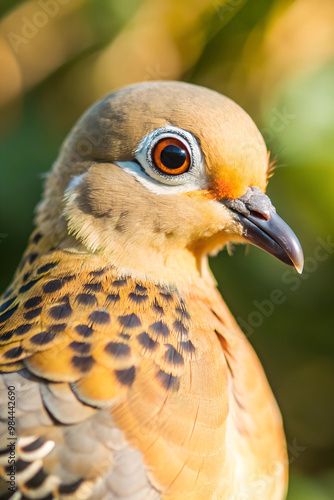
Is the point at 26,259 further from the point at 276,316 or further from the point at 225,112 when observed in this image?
the point at 276,316

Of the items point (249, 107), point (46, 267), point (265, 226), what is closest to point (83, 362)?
point (46, 267)

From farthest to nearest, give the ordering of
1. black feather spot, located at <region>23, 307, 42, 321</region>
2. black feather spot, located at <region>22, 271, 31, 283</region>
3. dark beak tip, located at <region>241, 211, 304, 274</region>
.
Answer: black feather spot, located at <region>22, 271, 31, 283</region> < dark beak tip, located at <region>241, 211, 304, 274</region> < black feather spot, located at <region>23, 307, 42, 321</region>

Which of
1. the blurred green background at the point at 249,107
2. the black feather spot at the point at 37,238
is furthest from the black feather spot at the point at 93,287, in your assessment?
the blurred green background at the point at 249,107

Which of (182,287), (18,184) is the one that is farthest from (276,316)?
(18,184)

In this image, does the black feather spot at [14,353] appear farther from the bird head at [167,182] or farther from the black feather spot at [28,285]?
the bird head at [167,182]

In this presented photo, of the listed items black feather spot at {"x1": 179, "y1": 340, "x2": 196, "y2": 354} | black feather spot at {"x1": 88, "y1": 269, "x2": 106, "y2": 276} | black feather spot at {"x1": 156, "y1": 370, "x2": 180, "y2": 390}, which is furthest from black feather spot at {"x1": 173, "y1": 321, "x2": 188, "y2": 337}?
black feather spot at {"x1": 88, "y1": 269, "x2": 106, "y2": 276}

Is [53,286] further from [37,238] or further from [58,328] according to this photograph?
[37,238]

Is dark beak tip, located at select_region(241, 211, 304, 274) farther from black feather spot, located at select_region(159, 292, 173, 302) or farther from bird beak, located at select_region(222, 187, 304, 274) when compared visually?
black feather spot, located at select_region(159, 292, 173, 302)
